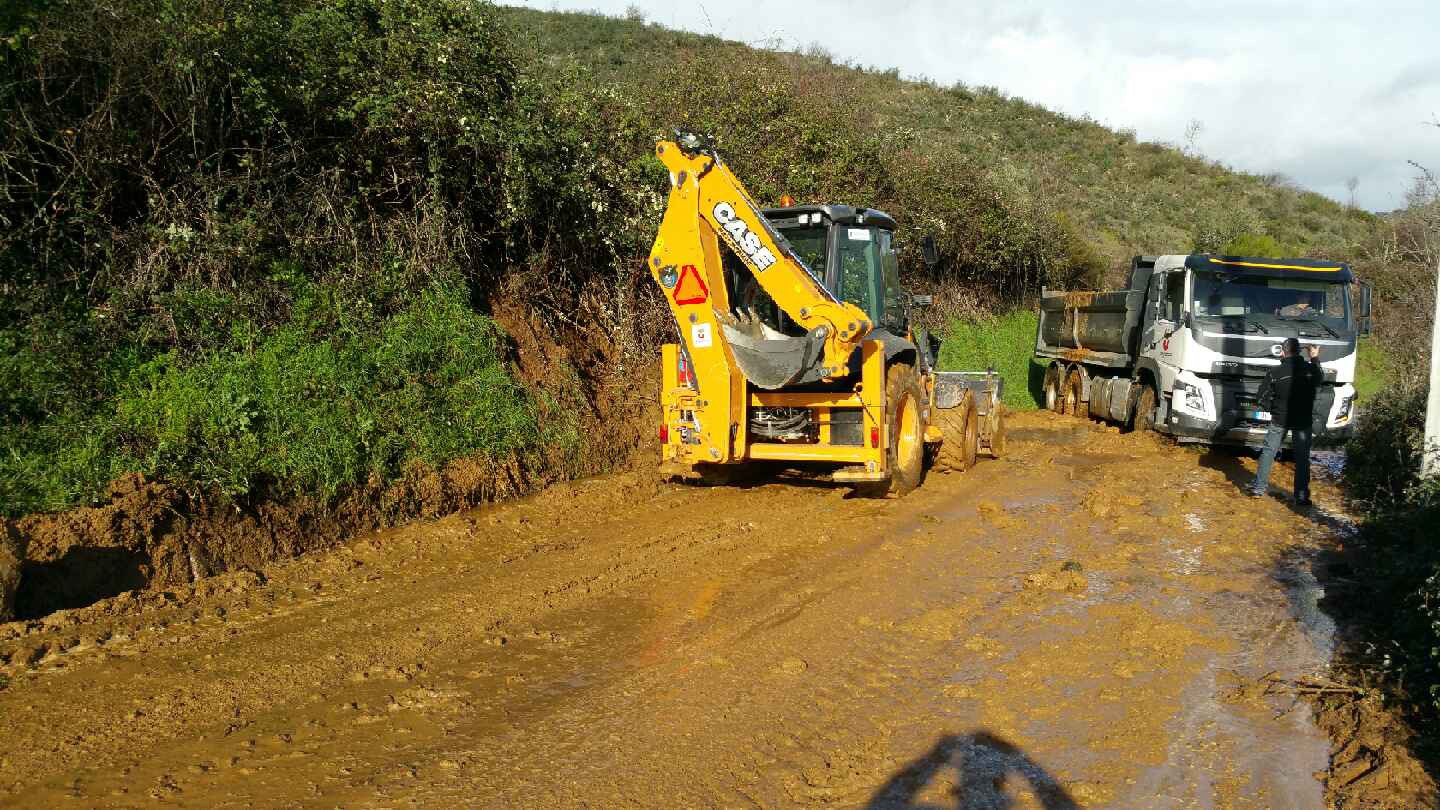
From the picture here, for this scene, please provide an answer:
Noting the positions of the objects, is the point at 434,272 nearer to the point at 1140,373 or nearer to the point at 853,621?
the point at 853,621

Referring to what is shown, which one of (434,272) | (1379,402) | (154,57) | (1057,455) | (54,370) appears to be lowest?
(1057,455)

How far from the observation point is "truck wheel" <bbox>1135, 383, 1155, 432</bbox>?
1313 cm

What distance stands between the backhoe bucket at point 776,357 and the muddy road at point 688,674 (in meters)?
1.25

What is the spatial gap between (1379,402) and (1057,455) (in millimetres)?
4095

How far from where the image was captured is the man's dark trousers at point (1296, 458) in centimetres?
938

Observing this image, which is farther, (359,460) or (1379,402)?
(1379,402)

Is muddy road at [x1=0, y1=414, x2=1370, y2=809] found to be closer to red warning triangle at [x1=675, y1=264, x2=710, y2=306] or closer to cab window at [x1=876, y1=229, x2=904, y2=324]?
red warning triangle at [x1=675, y1=264, x2=710, y2=306]

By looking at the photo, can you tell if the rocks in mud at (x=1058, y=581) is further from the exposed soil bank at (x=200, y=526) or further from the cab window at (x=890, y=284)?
the exposed soil bank at (x=200, y=526)

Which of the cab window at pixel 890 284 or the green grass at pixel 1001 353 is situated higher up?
the cab window at pixel 890 284

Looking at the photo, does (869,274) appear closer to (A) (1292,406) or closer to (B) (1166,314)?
(A) (1292,406)

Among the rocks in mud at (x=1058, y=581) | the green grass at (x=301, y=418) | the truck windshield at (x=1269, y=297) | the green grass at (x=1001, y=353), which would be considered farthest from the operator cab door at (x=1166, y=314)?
the green grass at (x=301, y=418)

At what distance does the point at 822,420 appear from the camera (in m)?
8.28

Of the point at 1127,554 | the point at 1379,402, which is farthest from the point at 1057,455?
the point at 1127,554

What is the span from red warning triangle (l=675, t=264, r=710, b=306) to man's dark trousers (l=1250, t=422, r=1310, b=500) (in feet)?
20.9
